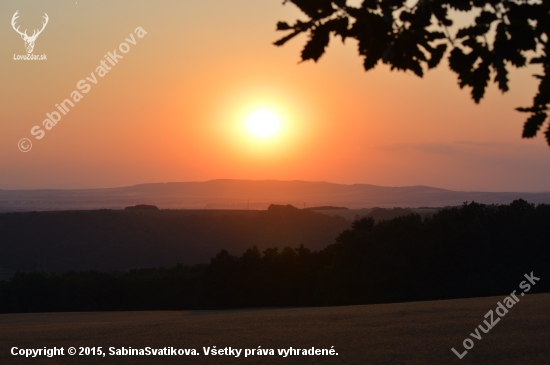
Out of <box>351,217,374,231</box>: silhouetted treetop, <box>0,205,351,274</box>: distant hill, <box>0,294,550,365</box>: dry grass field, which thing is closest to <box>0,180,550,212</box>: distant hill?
<box>0,205,351,274</box>: distant hill

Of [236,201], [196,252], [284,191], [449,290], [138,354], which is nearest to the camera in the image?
[138,354]

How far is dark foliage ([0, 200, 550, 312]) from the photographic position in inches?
1004

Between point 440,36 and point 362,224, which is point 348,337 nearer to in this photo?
point 440,36

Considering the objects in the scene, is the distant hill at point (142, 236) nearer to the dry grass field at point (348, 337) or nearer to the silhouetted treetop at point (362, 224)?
the silhouetted treetop at point (362, 224)

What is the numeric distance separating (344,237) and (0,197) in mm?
185574

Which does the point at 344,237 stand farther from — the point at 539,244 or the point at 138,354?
the point at 138,354

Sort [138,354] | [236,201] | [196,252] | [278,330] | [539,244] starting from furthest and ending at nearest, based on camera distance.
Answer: [236,201], [196,252], [539,244], [278,330], [138,354]

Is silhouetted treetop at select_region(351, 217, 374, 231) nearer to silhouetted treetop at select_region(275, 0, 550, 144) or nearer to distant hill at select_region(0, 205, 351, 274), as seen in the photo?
silhouetted treetop at select_region(275, 0, 550, 144)

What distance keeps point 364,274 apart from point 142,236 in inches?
2293

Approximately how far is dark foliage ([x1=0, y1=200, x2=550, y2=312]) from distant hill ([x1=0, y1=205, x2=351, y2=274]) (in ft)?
114

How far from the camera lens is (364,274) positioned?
26.6 meters

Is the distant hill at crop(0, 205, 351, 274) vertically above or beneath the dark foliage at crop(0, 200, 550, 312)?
above

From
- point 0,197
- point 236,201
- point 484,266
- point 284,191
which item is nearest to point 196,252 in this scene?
point 484,266

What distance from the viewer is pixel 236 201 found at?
168 meters
